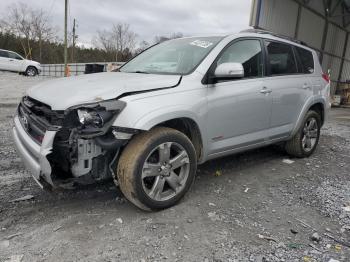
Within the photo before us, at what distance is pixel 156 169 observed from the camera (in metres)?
2.95

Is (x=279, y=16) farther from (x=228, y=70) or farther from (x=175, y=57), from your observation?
(x=228, y=70)

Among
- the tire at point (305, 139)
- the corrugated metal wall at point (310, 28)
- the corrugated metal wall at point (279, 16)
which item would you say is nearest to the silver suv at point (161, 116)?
the tire at point (305, 139)

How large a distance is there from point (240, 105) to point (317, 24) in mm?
16999

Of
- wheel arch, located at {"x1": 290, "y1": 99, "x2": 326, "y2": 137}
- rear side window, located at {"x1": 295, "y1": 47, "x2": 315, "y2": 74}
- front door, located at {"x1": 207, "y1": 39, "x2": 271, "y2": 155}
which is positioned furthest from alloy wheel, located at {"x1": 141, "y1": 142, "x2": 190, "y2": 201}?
rear side window, located at {"x1": 295, "y1": 47, "x2": 315, "y2": 74}

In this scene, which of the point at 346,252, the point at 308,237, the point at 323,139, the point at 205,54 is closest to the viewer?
the point at 346,252

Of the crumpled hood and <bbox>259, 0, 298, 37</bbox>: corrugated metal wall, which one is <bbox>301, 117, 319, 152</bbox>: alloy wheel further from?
<bbox>259, 0, 298, 37</bbox>: corrugated metal wall

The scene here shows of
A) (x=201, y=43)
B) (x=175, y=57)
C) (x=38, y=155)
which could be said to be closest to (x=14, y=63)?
(x=175, y=57)

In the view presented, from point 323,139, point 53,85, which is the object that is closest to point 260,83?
point 53,85

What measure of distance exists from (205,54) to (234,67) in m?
0.39

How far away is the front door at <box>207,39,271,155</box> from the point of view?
3.42m

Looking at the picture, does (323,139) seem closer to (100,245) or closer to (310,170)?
(310,170)

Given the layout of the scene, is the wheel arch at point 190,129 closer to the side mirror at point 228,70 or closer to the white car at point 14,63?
the side mirror at point 228,70

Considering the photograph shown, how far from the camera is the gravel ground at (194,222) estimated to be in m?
2.52

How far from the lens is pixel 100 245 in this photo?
100 inches
